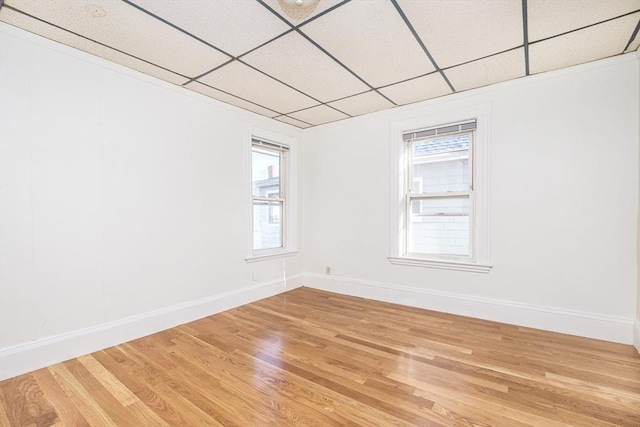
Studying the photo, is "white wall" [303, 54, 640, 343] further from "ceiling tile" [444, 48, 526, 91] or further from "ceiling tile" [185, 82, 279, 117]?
Answer: "ceiling tile" [185, 82, 279, 117]

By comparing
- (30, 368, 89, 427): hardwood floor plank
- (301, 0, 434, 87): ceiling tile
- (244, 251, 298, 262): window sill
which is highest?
(301, 0, 434, 87): ceiling tile

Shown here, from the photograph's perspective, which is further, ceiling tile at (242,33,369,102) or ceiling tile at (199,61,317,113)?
ceiling tile at (199,61,317,113)

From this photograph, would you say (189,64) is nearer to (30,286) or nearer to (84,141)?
(84,141)

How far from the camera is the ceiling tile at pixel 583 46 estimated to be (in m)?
2.10

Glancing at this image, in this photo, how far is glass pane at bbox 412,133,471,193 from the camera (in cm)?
341

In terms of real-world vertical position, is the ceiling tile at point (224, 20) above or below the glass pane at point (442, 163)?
above

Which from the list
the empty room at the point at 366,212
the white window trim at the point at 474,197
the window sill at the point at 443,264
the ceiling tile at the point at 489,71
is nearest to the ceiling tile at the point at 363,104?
the empty room at the point at 366,212

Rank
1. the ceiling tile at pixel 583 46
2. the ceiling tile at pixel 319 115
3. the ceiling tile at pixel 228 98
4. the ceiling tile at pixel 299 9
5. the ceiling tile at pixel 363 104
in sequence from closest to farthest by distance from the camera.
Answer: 1. the ceiling tile at pixel 299 9
2. the ceiling tile at pixel 583 46
3. the ceiling tile at pixel 228 98
4. the ceiling tile at pixel 363 104
5. the ceiling tile at pixel 319 115

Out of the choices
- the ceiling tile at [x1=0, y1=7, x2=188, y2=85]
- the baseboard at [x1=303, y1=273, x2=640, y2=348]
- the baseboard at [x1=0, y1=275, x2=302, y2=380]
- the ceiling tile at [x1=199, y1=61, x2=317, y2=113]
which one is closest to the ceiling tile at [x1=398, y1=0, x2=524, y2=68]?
the ceiling tile at [x1=199, y1=61, x2=317, y2=113]

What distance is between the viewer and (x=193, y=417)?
167cm

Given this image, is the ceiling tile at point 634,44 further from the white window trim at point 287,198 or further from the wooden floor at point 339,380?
the white window trim at point 287,198

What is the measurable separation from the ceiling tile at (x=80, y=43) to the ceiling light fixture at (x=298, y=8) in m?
1.49

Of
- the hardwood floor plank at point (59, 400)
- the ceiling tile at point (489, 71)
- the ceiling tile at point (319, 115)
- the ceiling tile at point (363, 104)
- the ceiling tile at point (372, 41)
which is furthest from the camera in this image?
the ceiling tile at point (319, 115)

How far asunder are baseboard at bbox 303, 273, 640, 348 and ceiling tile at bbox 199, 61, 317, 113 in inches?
98.0
